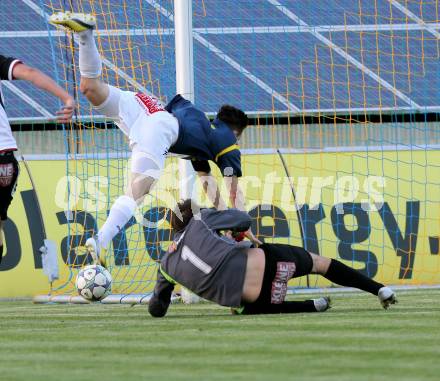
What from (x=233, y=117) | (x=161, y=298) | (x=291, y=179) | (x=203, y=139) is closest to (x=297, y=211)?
(x=291, y=179)

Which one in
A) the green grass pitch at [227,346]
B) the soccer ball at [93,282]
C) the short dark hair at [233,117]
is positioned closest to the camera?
the green grass pitch at [227,346]

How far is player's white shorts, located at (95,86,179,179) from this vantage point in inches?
346

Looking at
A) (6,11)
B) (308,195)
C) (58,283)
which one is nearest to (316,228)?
(308,195)

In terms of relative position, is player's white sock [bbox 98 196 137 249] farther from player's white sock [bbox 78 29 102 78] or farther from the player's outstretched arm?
the player's outstretched arm

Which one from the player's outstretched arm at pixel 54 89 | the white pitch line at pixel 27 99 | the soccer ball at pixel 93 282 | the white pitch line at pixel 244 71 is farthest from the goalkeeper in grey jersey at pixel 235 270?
the white pitch line at pixel 27 99

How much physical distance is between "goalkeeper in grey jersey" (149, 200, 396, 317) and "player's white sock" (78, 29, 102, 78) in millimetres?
1508

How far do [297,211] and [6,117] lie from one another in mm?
5809

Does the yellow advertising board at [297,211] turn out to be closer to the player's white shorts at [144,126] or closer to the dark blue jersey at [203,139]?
the dark blue jersey at [203,139]

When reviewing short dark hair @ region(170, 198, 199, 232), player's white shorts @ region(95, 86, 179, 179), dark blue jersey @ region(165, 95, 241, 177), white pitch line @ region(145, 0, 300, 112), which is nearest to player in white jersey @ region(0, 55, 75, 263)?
short dark hair @ region(170, 198, 199, 232)

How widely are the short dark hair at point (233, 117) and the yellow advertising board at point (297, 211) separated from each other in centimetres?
326

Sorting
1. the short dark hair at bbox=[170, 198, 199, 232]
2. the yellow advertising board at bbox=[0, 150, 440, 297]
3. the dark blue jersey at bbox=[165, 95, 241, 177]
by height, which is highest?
the dark blue jersey at bbox=[165, 95, 241, 177]

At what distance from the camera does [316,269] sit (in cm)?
773

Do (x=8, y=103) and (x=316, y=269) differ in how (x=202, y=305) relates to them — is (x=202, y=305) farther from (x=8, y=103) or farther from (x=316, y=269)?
(x=8, y=103)

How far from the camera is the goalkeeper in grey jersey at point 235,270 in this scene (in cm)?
742
